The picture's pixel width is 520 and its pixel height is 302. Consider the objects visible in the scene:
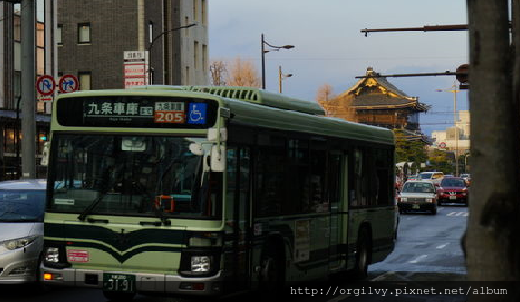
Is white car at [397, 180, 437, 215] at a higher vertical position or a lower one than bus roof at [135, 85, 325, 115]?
lower

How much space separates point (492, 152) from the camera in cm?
659

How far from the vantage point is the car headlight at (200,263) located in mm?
10297

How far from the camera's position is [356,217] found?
15.8 m

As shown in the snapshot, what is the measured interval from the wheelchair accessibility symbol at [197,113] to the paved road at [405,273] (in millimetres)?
2946

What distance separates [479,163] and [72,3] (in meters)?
53.1

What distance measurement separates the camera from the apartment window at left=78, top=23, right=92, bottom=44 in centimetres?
5712

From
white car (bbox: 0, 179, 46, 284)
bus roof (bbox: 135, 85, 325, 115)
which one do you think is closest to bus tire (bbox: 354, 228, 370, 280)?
bus roof (bbox: 135, 85, 325, 115)

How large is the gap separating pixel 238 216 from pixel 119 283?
1548mm

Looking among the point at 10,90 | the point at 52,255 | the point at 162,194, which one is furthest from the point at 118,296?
the point at 10,90

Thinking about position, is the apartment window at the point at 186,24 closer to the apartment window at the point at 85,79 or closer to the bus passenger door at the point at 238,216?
the apartment window at the point at 85,79

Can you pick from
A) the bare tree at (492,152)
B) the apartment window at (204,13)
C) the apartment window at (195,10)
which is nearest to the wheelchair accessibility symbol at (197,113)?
the bare tree at (492,152)

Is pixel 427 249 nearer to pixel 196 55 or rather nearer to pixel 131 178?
pixel 131 178

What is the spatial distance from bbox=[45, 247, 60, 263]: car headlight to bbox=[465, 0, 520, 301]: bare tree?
5.64 m

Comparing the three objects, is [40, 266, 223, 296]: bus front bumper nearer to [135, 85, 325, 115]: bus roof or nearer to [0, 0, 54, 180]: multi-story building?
[135, 85, 325, 115]: bus roof
